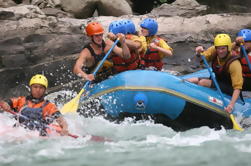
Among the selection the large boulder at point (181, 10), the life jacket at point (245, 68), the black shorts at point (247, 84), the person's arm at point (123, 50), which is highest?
the large boulder at point (181, 10)

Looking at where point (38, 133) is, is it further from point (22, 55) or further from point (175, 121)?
point (22, 55)

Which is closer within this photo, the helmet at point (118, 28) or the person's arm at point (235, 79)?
the person's arm at point (235, 79)

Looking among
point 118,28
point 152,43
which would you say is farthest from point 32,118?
point 152,43

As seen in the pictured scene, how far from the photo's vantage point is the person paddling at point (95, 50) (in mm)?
6746

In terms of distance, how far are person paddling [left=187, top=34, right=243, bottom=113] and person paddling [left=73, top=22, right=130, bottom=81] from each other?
102 centimetres

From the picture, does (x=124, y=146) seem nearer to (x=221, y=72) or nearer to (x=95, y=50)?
(x=95, y=50)

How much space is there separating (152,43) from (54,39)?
134 inches

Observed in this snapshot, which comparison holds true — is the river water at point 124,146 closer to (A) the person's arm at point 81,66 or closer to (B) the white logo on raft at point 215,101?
(B) the white logo on raft at point 215,101

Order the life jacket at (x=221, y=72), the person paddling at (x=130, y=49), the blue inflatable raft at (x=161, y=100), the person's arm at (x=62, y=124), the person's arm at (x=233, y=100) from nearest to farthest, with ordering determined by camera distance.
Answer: the person's arm at (x=62, y=124) → the blue inflatable raft at (x=161, y=100) → the person's arm at (x=233, y=100) → the life jacket at (x=221, y=72) → the person paddling at (x=130, y=49)

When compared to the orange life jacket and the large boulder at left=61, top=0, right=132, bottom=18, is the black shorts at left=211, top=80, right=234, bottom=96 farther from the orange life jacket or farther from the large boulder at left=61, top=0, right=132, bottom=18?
the large boulder at left=61, top=0, right=132, bottom=18

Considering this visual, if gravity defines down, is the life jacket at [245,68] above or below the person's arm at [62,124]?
above

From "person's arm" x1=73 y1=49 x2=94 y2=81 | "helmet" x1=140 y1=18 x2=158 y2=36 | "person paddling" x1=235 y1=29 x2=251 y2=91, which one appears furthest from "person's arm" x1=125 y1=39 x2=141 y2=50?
"person paddling" x1=235 y1=29 x2=251 y2=91

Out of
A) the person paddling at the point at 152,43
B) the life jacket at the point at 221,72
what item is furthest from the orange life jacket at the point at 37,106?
the life jacket at the point at 221,72

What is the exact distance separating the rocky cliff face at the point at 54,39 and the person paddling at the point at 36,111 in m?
3.34
